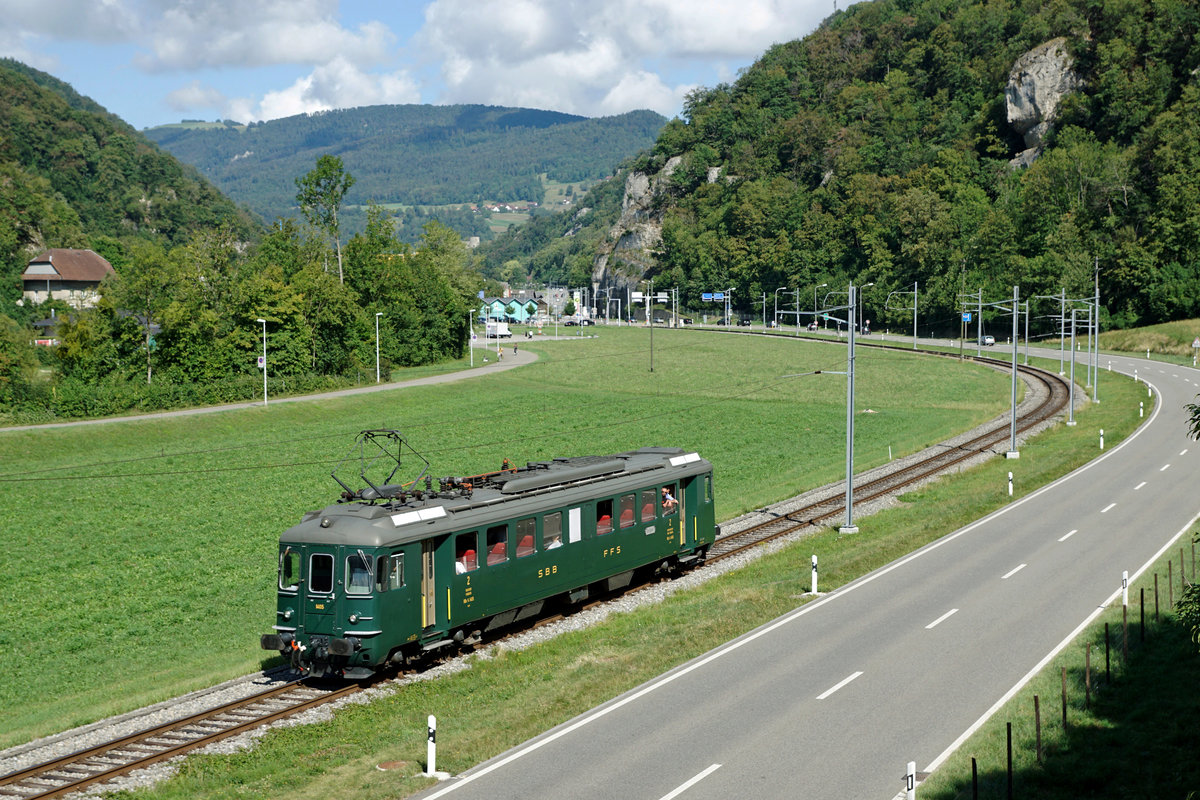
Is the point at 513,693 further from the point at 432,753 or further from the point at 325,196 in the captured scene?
the point at 325,196

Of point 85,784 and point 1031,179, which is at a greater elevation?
point 1031,179

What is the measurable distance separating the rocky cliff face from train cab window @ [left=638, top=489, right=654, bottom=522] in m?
161

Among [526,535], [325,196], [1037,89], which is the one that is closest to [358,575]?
[526,535]

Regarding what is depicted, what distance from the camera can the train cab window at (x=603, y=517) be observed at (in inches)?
1115

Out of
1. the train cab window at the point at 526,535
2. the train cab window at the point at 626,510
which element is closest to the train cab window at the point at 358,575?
the train cab window at the point at 526,535

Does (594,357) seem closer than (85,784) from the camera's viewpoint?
No

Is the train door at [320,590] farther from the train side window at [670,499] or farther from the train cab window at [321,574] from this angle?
the train side window at [670,499]

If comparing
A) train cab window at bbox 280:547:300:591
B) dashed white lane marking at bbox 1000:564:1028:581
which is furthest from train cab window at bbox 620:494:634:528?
dashed white lane marking at bbox 1000:564:1028:581

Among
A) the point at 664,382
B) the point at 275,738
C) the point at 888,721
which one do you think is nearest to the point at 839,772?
the point at 888,721

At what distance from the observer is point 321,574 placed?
2223cm

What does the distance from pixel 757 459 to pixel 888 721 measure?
40066 millimetres

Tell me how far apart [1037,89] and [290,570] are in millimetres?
174932

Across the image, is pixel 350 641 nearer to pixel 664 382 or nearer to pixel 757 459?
pixel 757 459

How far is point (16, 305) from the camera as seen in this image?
Answer: 5787 inches
